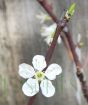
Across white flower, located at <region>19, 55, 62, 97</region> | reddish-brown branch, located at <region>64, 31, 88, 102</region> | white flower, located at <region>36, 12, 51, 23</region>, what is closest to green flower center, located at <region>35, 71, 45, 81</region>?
white flower, located at <region>19, 55, 62, 97</region>

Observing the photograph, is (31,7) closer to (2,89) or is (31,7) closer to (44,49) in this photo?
(44,49)

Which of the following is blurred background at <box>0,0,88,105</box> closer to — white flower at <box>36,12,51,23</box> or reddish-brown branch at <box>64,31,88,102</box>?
white flower at <box>36,12,51,23</box>

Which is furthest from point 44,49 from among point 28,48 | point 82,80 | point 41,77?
point 41,77

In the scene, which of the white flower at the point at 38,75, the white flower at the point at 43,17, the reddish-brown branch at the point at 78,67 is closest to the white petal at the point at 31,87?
the white flower at the point at 38,75

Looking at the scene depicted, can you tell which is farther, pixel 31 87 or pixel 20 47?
pixel 20 47

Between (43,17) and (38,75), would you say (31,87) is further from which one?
(43,17)

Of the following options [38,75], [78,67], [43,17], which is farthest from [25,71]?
[43,17]
